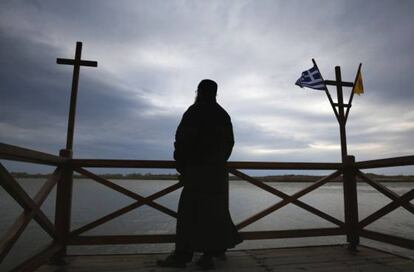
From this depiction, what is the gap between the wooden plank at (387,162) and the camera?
370 centimetres

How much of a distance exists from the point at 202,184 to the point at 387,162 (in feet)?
8.42

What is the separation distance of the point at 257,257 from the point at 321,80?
12.1ft

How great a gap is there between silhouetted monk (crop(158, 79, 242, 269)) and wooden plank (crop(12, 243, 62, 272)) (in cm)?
122

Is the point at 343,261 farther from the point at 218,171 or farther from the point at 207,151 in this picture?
the point at 207,151

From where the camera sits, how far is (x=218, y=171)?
3502mm

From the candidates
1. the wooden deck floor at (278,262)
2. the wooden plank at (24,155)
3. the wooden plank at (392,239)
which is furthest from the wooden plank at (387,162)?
the wooden plank at (24,155)

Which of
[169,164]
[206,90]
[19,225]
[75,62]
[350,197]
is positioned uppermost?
[75,62]

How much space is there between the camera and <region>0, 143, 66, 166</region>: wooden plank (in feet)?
7.48

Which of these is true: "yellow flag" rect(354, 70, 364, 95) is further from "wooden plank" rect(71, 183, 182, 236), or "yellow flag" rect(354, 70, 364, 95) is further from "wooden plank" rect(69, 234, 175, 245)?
"wooden plank" rect(69, 234, 175, 245)

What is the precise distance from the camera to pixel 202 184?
342 centimetres

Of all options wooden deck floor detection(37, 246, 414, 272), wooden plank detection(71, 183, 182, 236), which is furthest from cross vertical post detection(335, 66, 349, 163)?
wooden plank detection(71, 183, 182, 236)

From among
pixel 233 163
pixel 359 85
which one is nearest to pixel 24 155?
pixel 233 163

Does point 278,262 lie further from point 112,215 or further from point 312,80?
point 312,80

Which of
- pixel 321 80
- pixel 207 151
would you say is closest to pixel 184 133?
pixel 207 151
